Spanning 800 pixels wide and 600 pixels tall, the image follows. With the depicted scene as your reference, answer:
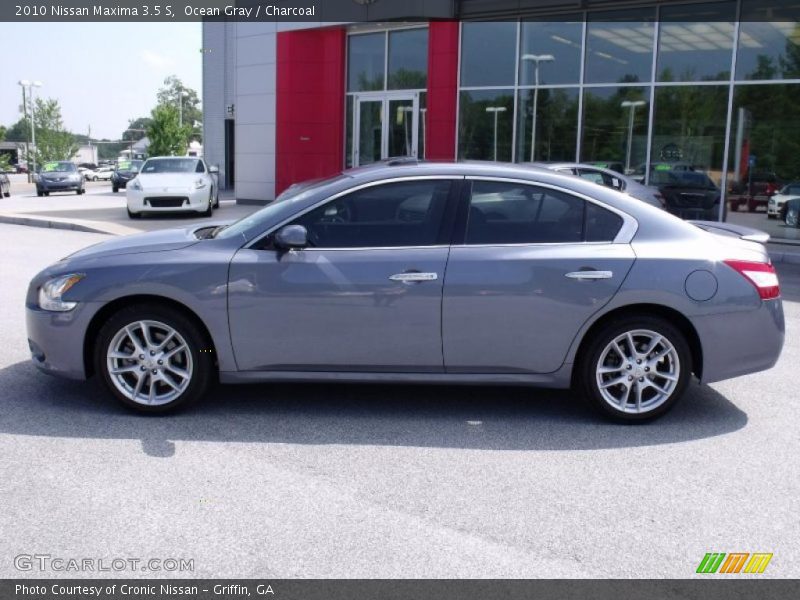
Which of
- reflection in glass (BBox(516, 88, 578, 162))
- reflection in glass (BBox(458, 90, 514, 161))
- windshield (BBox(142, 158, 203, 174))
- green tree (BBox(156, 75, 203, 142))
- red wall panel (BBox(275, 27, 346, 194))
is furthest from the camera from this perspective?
green tree (BBox(156, 75, 203, 142))

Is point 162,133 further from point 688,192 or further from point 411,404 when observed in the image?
point 411,404

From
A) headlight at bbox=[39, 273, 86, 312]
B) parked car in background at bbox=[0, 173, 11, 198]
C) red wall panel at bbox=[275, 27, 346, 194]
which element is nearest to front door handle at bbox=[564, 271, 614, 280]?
headlight at bbox=[39, 273, 86, 312]

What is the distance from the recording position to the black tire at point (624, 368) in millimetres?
5152

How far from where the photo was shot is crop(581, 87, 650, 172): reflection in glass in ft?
55.8

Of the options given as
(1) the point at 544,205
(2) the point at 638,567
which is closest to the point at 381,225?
(1) the point at 544,205

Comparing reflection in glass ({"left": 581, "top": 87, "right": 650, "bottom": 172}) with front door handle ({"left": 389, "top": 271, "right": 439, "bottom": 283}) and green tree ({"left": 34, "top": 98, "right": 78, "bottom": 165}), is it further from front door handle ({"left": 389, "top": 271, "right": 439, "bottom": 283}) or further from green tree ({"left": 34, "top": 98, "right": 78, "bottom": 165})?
green tree ({"left": 34, "top": 98, "right": 78, "bottom": 165})

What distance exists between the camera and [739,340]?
5211mm

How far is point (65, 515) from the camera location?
380cm

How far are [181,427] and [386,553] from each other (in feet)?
6.62

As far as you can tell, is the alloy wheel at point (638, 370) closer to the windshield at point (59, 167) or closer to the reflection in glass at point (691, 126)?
the reflection in glass at point (691, 126)

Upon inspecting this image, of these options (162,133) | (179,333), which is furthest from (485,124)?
(162,133)

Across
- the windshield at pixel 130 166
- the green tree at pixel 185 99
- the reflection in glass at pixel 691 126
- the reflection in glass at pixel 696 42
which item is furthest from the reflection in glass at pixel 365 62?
the green tree at pixel 185 99

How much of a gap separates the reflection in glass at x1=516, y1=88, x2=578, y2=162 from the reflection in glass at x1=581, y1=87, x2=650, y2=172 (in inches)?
12.6

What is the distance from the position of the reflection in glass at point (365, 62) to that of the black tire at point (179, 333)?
17.3 meters
